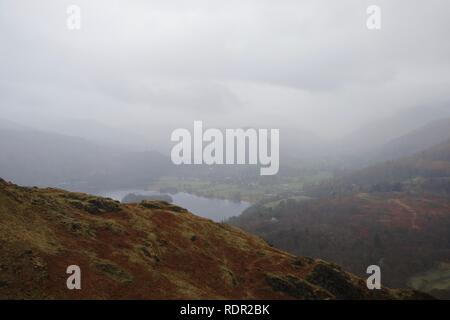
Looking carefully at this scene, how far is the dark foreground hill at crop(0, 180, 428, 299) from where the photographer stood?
3553cm

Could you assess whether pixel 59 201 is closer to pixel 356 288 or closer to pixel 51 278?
pixel 51 278

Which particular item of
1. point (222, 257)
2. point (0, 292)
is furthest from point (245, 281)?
point (0, 292)

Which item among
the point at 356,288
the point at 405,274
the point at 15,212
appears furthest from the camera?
the point at 405,274

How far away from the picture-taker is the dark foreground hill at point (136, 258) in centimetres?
3553

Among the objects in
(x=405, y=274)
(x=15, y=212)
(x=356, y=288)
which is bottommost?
(x=405, y=274)

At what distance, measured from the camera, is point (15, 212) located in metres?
42.4

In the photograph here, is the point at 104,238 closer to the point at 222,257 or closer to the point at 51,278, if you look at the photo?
the point at 51,278

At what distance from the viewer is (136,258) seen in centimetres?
4328
